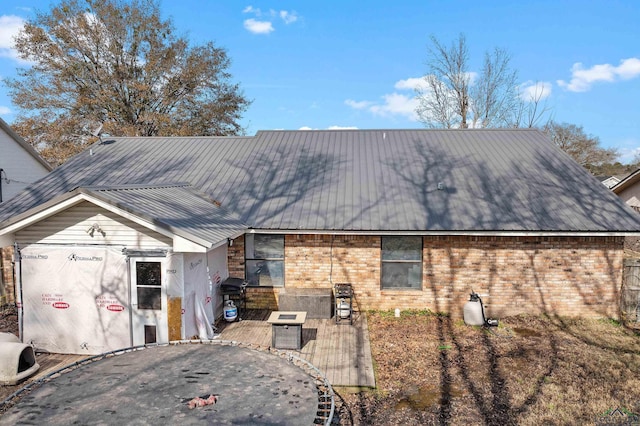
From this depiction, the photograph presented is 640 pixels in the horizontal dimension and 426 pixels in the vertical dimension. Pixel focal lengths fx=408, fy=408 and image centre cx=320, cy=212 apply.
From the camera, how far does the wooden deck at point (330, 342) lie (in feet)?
23.6

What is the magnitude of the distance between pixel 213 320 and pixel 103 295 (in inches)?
92.1

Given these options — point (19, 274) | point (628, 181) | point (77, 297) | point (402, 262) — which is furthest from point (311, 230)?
point (628, 181)

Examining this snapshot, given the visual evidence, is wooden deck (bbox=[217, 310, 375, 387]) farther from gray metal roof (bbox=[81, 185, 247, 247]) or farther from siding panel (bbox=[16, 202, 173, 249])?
siding panel (bbox=[16, 202, 173, 249])

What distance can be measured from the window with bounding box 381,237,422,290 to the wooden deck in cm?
125

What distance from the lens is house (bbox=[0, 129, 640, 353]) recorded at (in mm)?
7902

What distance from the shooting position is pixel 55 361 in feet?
25.4

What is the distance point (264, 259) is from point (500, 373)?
606 centimetres

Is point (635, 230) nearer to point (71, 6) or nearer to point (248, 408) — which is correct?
point (248, 408)

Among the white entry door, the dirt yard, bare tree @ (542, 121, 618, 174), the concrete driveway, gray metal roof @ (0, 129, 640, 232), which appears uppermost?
bare tree @ (542, 121, 618, 174)

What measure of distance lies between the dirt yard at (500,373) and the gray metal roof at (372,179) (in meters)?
2.37

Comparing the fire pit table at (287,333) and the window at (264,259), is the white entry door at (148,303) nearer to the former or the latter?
the fire pit table at (287,333)

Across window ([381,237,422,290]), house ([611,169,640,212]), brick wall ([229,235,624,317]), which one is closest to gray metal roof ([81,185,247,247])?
brick wall ([229,235,624,317])

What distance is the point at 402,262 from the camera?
10484mm

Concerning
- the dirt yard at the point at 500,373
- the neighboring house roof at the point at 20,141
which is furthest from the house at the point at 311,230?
the neighboring house roof at the point at 20,141
